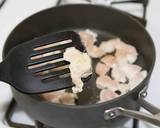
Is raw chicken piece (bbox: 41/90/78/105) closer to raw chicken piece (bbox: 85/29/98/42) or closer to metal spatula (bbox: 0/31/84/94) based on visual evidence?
metal spatula (bbox: 0/31/84/94)

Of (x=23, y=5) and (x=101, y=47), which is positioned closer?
(x=101, y=47)

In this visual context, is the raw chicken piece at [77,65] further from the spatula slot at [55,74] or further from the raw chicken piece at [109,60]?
the raw chicken piece at [109,60]

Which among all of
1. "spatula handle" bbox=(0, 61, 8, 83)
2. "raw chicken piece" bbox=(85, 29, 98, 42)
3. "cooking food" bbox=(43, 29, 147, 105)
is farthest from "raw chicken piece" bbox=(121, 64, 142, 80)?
"spatula handle" bbox=(0, 61, 8, 83)

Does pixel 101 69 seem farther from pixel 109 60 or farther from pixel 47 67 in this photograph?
pixel 47 67

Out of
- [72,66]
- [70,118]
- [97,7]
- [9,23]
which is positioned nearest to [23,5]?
[9,23]

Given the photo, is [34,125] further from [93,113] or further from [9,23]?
[9,23]

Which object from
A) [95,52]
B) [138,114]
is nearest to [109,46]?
[95,52]
